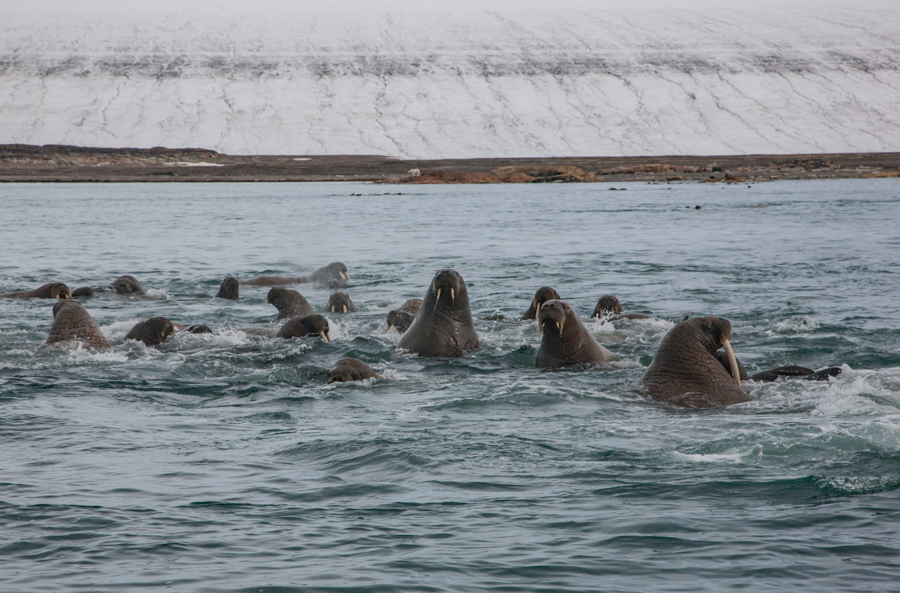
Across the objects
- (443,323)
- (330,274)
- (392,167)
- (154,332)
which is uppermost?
(392,167)

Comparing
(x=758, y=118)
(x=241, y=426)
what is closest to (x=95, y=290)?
(x=241, y=426)

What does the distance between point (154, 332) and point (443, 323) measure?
3.62 meters

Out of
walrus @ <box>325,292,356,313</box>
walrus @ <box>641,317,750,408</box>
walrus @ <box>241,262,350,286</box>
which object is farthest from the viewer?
walrus @ <box>241,262,350,286</box>

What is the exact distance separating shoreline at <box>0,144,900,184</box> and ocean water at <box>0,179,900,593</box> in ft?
198

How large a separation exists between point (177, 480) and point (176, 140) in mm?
116253

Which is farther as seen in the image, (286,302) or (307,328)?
(286,302)

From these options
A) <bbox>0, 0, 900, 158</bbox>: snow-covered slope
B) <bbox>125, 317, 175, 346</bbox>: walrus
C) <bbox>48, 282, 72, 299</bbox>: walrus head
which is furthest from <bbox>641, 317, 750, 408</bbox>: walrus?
<bbox>0, 0, 900, 158</bbox>: snow-covered slope

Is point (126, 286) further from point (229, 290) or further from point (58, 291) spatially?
point (229, 290)

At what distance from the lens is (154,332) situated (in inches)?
469

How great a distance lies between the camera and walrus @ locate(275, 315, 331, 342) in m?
12.0

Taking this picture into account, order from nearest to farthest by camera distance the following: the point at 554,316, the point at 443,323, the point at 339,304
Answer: the point at 554,316 → the point at 443,323 → the point at 339,304

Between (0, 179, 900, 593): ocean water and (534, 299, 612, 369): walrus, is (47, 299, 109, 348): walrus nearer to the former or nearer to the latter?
(0, 179, 900, 593): ocean water

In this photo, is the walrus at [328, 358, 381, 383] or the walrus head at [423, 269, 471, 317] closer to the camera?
the walrus at [328, 358, 381, 383]

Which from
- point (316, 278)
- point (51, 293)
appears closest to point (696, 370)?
point (316, 278)
